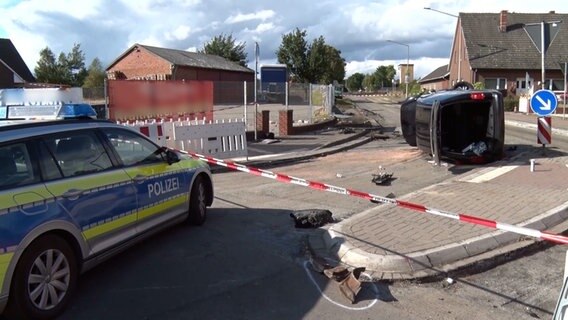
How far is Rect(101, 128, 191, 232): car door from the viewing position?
18.2ft

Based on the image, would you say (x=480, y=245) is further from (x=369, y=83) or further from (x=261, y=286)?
(x=369, y=83)

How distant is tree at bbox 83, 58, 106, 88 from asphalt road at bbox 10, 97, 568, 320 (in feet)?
214

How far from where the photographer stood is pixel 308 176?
38.2 ft

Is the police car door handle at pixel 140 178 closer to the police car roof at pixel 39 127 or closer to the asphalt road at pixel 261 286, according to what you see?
the police car roof at pixel 39 127

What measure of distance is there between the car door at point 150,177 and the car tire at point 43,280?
3.60 feet

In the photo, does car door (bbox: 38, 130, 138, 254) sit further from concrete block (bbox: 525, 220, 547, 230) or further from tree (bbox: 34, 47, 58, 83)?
tree (bbox: 34, 47, 58, 83)

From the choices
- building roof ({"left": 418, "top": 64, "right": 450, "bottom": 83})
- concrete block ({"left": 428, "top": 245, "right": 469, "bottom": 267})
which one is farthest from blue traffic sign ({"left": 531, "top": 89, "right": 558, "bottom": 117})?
building roof ({"left": 418, "top": 64, "right": 450, "bottom": 83})

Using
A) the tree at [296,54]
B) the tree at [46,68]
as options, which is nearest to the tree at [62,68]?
the tree at [46,68]

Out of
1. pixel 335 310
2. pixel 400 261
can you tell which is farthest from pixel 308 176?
pixel 335 310

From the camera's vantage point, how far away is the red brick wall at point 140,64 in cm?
5834

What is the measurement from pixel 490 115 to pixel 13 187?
10.4 meters

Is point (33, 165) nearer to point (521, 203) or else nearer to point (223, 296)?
point (223, 296)

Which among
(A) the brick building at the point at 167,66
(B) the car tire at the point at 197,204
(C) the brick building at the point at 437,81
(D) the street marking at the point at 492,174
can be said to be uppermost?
(A) the brick building at the point at 167,66

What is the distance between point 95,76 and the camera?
7462 cm
